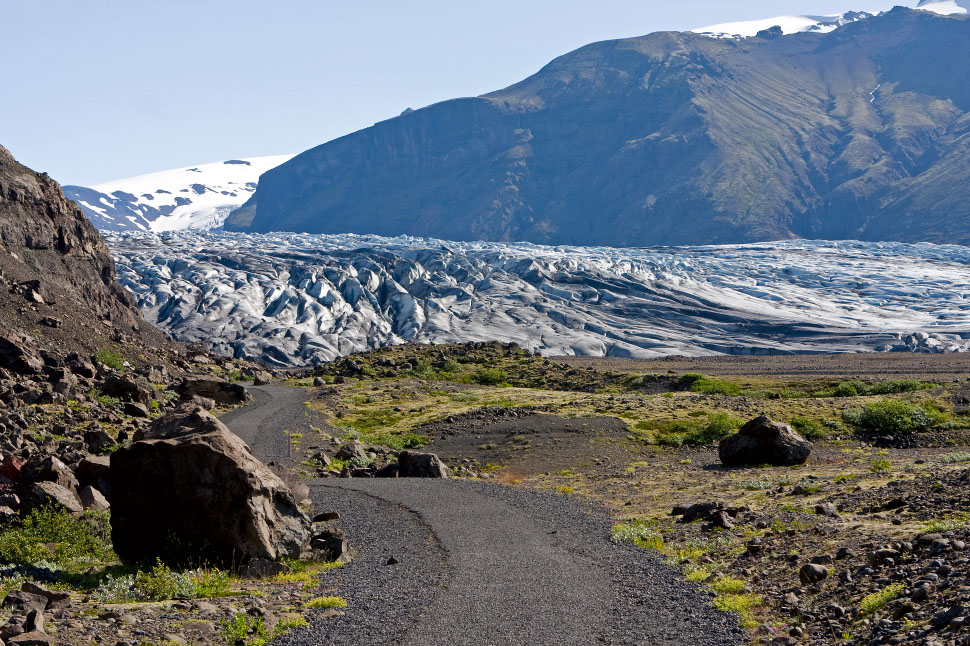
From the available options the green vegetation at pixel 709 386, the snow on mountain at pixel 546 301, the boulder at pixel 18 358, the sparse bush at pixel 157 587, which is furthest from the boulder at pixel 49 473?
the snow on mountain at pixel 546 301

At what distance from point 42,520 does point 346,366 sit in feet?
202

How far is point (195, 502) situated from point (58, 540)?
366cm

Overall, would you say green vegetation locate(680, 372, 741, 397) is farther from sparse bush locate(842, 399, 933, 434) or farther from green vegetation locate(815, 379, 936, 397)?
sparse bush locate(842, 399, 933, 434)

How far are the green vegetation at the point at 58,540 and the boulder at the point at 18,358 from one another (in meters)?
25.6

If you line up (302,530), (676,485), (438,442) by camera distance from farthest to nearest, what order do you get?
(438,442) < (676,485) < (302,530)

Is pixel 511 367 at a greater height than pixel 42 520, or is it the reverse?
pixel 42 520

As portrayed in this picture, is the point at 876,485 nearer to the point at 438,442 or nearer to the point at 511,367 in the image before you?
the point at 438,442

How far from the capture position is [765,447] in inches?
1218

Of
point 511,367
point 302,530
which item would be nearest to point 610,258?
point 511,367

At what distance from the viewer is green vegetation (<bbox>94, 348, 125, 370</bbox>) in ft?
167

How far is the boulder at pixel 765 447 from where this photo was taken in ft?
101

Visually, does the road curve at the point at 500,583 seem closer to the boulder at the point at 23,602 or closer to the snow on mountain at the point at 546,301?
the boulder at the point at 23,602

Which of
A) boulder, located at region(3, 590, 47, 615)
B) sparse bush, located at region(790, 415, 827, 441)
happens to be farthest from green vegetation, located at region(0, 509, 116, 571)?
sparse bush, located at region(790, 415, 827, 441)

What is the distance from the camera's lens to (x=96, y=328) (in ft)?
192
